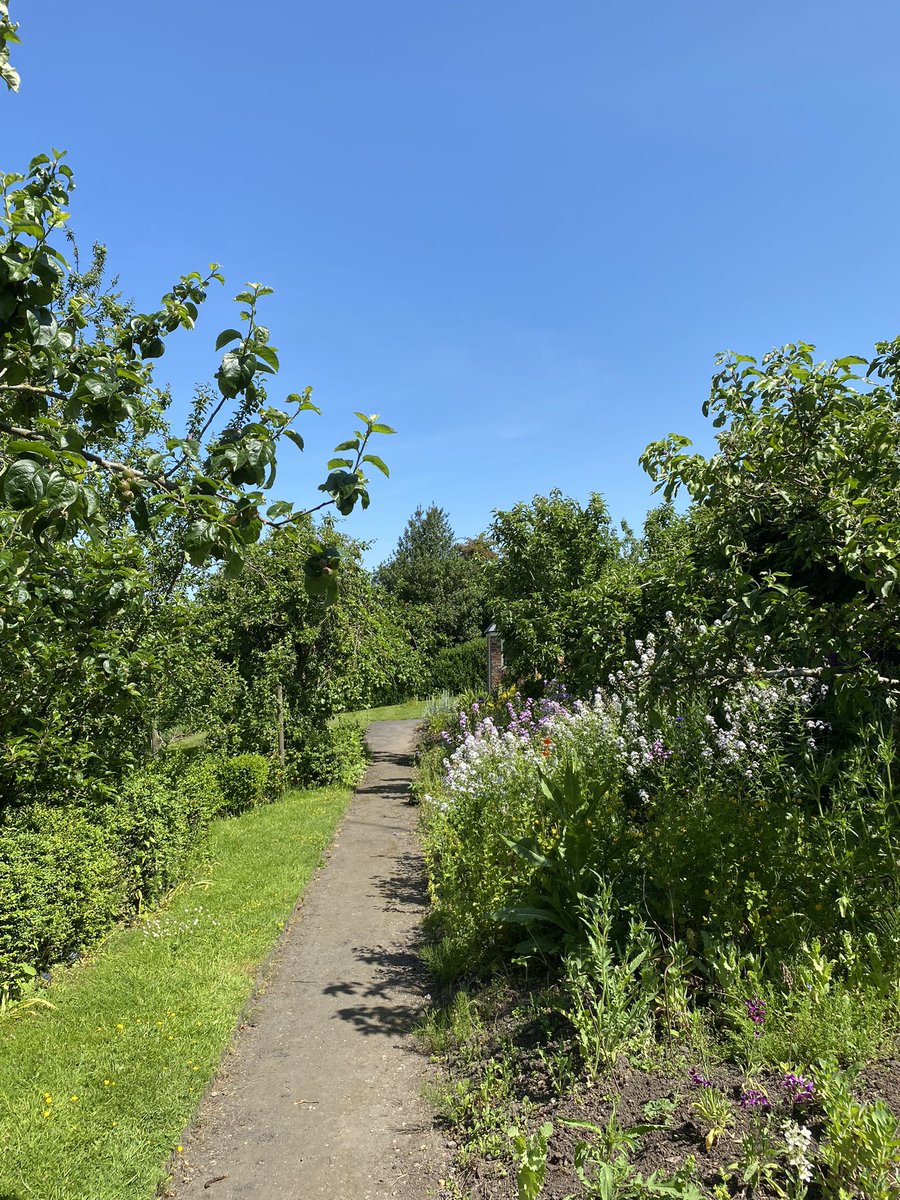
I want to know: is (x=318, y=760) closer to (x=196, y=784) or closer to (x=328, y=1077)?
(x=196, y=784)

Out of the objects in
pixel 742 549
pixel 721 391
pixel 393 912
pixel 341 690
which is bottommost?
pixel 393 912

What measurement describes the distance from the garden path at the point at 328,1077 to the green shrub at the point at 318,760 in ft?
17.2

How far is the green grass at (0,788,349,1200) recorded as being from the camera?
306 cm

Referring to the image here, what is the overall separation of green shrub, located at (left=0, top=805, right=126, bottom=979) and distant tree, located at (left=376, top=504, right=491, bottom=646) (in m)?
26.1

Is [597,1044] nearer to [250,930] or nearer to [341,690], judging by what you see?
[250,930]

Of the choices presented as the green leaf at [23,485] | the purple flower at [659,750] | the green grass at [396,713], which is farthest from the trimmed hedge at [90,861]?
the green grass at [396,713]

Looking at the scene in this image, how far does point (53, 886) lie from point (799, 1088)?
181 inches

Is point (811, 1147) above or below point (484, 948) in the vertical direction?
above

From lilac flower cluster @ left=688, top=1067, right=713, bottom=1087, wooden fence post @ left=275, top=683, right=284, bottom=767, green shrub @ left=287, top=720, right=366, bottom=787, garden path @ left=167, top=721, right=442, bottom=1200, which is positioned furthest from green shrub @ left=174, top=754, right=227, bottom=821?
lilac flower cluster @ left=688, top=1067, right=713, bottom=1087

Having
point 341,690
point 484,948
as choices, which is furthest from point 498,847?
point 341,690

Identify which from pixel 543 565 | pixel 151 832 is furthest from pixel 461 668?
pixel 151 832

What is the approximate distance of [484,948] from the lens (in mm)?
4891

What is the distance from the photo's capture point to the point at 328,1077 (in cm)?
400

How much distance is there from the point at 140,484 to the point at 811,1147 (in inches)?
118
